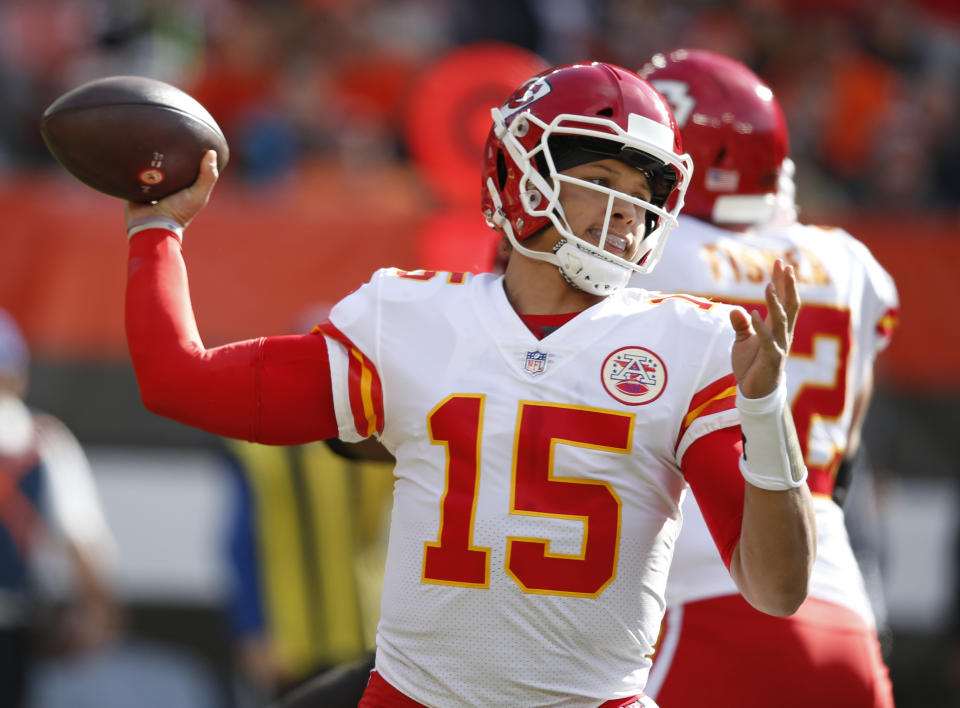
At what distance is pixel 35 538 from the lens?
5.71m

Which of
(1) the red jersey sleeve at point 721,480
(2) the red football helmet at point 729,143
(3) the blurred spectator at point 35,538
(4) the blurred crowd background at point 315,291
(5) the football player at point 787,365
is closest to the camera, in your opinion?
(1) the red jersey sleeve at point 721,480

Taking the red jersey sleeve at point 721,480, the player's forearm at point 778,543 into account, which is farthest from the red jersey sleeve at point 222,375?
the player's forearm at point 778,543

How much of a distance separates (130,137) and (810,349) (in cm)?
151

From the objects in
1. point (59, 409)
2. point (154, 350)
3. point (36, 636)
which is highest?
point (154, 350)

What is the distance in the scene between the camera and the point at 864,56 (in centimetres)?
930

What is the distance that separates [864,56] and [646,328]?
24.8 ft

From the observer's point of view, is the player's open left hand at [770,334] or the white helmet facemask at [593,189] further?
the white helmet facemask at [593,189]

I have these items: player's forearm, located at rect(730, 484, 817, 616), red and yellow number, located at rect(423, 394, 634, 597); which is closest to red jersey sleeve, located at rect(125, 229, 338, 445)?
red and yellow number, located at rect(423, 394, 634, 597)

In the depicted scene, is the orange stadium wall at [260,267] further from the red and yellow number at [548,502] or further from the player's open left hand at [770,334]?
the player's open left hand at [770,334]

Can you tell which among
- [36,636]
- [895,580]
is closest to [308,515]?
[36,636]

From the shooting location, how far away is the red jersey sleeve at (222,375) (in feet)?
7.80

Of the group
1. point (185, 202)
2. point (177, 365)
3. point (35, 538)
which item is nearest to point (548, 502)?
point (177, 365)

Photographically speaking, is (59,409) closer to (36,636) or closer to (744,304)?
(36,636)

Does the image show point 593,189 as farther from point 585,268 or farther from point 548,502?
point 548,502
